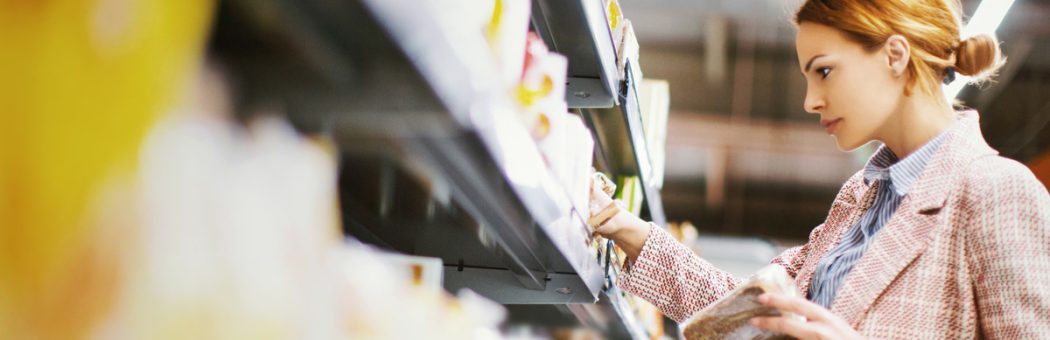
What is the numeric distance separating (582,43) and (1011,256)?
77 centimetres

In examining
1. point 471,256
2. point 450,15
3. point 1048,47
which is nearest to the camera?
point 450,15

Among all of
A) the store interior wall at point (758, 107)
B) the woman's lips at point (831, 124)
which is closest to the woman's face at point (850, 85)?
the woman's lips at point (831, 124)

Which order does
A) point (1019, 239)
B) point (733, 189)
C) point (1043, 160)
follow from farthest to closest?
point (733, 189) → point (1043, 160) → point (1019, 239)

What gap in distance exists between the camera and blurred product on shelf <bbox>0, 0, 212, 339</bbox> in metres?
0.48

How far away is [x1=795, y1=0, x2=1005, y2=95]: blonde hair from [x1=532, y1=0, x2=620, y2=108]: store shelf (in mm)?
377

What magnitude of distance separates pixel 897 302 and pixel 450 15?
965mm

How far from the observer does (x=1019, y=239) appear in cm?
130

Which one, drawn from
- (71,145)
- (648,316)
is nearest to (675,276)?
(71,145)

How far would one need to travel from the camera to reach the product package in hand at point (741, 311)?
1274 mm

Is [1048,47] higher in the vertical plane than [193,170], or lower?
lower

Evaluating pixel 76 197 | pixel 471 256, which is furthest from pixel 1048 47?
pixel 76 197

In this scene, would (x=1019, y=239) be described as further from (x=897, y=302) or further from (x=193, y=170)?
(x=193, y=170)

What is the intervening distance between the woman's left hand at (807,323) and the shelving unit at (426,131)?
298 mm

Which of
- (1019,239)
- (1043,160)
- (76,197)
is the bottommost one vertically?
(1043,160)
